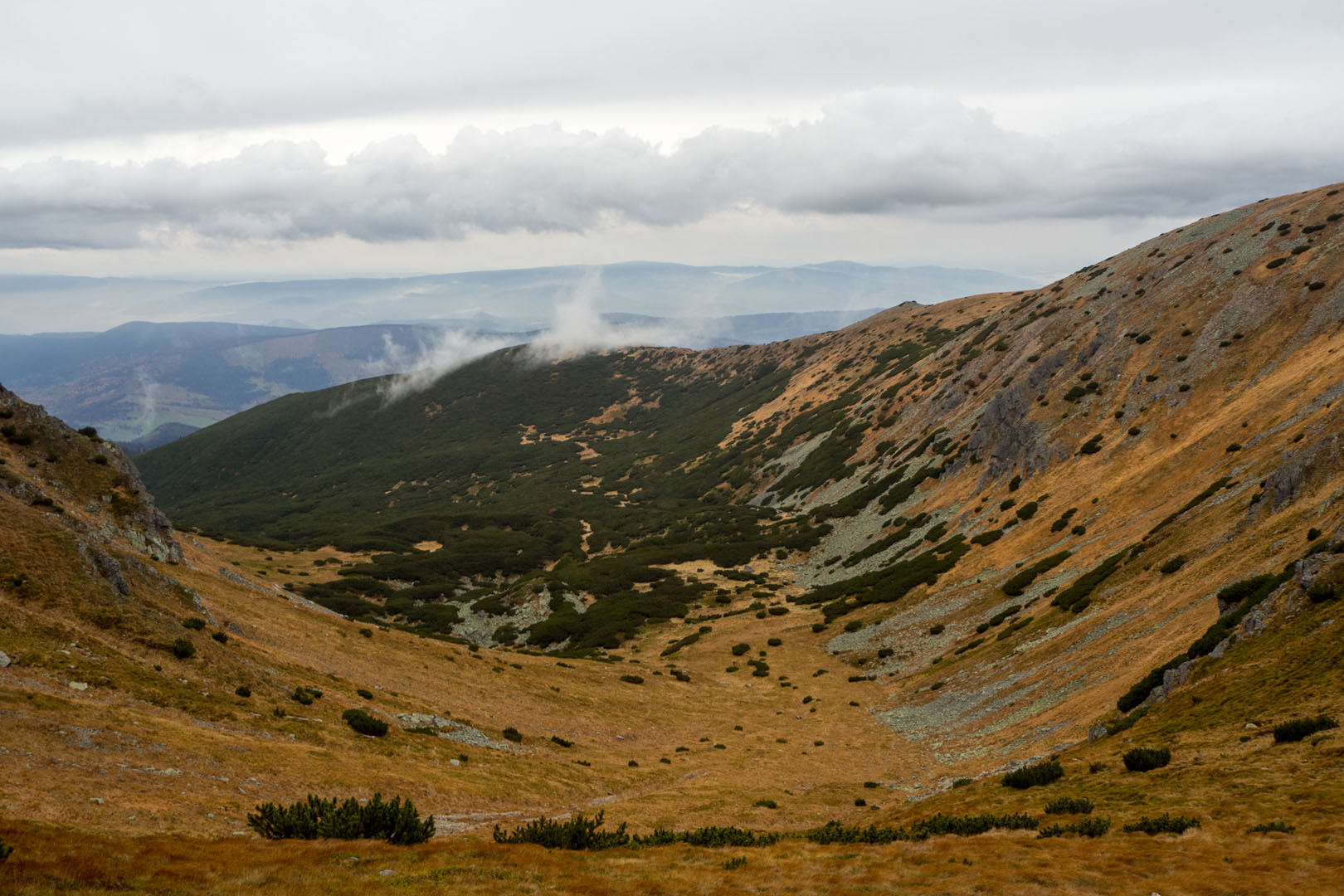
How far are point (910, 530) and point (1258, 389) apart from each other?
34.6 meters

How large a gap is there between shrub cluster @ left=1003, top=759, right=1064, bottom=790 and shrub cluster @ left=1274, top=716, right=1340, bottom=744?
20.7 feet

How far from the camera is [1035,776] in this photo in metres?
22.0

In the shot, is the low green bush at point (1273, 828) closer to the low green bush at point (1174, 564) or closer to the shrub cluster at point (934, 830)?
the shrub cluster at point (934, 830)

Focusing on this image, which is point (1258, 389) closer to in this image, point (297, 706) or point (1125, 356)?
point (1125, 356)

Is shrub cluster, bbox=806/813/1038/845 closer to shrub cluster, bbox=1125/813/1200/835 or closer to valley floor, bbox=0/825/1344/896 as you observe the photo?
valley floor, bbox=0/825/1344/896

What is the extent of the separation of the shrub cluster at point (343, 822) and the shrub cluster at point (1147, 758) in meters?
20.8

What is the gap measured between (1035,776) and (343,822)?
21839mm

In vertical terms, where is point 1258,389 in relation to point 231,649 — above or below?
above

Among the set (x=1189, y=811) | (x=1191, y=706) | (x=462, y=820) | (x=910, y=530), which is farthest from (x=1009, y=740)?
(x=910, y=530)

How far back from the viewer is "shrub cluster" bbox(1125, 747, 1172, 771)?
19.0 meters

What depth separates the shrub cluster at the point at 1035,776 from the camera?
21703 millimetres

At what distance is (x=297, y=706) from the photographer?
2597cm

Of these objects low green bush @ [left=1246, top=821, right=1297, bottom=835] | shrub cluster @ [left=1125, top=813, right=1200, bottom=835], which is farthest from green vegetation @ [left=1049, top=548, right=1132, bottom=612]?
low green bush @ [left=1246, top=821, right=1297, bottom=835]

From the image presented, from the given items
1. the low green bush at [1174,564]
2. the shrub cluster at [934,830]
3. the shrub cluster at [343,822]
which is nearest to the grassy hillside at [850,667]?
the shrub cluster at [934,830]
